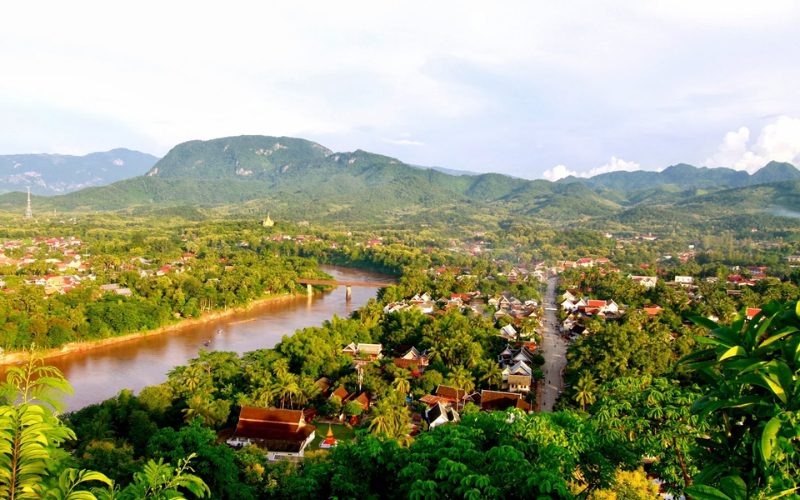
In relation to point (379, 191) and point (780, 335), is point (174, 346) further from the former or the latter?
point (379, 191)

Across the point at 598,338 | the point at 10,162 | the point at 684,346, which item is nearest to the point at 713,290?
the point at 684,346

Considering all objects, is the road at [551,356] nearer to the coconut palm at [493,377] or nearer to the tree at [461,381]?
the coconut palm at [493,377]

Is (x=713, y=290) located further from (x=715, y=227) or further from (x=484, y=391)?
(x=715, y=227)

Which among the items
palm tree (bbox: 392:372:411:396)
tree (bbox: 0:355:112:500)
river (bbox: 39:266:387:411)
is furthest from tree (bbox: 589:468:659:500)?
river (bbox: 39:266:387:411)

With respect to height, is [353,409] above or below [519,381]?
below

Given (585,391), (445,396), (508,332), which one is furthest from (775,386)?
(508,332)

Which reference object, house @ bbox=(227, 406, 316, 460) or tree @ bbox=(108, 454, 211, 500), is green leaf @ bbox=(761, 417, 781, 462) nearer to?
tree @ bbox=(108, 454, 211, 500)
